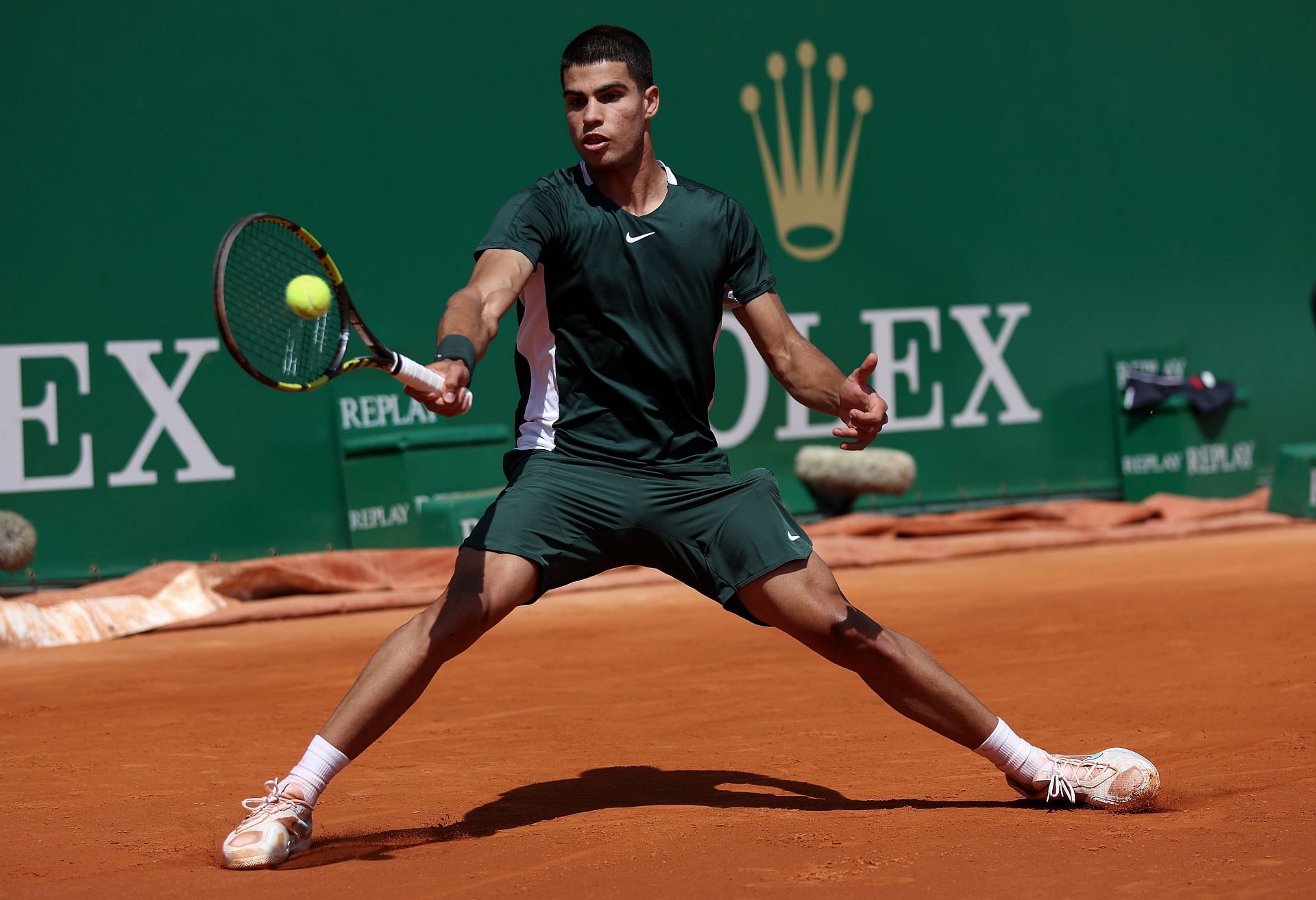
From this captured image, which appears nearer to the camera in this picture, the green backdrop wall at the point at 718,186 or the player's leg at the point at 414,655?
the player's leg at the point at 414,655

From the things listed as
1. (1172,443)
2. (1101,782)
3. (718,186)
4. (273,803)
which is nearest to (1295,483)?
(1172,443)

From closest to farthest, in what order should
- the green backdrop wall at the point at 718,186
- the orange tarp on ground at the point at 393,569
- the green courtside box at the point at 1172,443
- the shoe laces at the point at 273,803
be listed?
the shoe laces at the point at 273,803, the orange tarp on ground at the point at 393,569, the green backdrop wall at the point at 718,186, the green courtside box at the point at 1172,443

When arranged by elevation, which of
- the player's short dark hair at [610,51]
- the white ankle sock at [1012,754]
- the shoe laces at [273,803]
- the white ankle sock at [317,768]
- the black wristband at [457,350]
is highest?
the player's short dark hair at [610,51]

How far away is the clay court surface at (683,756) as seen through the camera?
2875 millimetres

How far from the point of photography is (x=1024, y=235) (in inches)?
415

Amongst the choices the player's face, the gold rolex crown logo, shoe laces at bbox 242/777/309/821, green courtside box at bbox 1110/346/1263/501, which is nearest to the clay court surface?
shoe laces at bbox 242/777/309/821

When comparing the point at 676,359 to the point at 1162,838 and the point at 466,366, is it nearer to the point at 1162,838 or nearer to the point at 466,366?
the point at 466,366

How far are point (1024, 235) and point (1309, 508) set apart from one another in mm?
2723

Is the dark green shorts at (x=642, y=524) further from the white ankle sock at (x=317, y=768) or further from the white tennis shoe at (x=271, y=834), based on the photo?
the white tennis shoe at (x=271, y=834)

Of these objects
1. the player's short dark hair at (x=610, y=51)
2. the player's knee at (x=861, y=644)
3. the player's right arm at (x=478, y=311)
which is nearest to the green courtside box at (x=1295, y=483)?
the player's knee at (x=861, y=644)

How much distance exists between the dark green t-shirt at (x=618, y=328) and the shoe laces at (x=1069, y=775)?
1.03 meters

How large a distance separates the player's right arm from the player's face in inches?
13.7

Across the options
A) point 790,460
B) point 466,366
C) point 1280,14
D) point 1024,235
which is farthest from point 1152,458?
point 466,366

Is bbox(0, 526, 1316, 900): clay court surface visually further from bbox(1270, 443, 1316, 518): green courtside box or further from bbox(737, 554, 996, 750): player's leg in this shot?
bbox(1270, 443, 1316, 518): green courtside box
